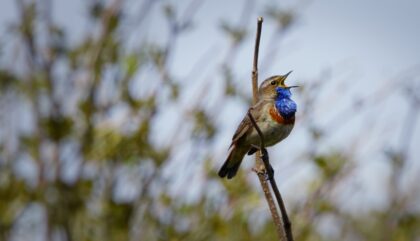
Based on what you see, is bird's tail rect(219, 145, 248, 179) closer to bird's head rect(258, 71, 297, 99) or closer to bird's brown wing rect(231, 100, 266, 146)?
bird's brown wing rect(231, 100, 266, 146)

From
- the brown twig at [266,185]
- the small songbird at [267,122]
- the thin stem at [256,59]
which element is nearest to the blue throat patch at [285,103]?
the small songbird at [267,122]

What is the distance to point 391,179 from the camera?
19.7 ft

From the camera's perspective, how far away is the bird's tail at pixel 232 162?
484cm

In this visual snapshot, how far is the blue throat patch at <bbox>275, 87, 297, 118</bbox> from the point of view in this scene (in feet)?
14.5

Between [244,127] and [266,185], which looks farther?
[244,127]

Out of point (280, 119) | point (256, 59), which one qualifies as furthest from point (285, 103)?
point (256, 59)

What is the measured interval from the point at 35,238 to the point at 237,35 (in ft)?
7.86

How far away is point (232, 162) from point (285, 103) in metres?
0.56

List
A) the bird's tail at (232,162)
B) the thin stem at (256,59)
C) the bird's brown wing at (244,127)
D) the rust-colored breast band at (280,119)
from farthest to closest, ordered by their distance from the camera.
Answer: the bird's tail at (232,162) < the bird's brown wing at (244,127) < the rust-colored breast band at (280,119) < the thin stem at (256,59)

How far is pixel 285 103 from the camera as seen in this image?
449 centimetres

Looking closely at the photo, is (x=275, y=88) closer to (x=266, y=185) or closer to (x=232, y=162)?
(x=232, y=162)

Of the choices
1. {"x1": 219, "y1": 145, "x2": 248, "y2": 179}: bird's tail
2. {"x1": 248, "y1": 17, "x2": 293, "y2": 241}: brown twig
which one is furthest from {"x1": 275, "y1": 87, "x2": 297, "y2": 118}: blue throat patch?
{"x1": 248, "y1": 17, "x2": 293, "y2": 241}: brown twig

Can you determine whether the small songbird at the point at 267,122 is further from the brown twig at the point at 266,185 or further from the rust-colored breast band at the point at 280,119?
the brown twig at the point at 266,185

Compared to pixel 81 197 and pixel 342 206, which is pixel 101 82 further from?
pixel 342 206
